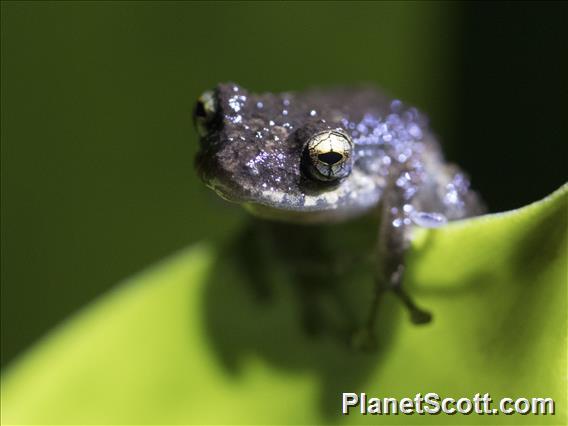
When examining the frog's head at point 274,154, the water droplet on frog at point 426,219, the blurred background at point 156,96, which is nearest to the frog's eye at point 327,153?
the frog's head at point 274,154

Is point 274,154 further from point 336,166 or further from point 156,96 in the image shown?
point 156,96

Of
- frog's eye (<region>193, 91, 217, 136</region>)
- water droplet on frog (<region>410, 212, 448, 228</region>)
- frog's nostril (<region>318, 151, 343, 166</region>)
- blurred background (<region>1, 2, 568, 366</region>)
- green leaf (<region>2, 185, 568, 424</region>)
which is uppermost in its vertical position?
blurred background (<region>1, 2, 568, 366</region>)

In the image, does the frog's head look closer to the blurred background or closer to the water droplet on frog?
the water droplet on frog

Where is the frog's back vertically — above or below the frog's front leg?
above

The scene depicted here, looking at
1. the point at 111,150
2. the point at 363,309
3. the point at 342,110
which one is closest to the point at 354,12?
the point at 342,110

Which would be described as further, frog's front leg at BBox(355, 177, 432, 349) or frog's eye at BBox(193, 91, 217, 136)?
frog's eye at BBox(193, 91, 217, 136)

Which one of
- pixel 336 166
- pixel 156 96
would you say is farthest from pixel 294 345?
pixel 156 96

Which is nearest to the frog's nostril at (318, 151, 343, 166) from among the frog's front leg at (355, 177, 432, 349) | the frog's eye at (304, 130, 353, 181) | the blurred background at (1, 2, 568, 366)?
the frog's eye at (304, 130, 353, 181)

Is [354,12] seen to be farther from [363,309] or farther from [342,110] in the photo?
[363,309]

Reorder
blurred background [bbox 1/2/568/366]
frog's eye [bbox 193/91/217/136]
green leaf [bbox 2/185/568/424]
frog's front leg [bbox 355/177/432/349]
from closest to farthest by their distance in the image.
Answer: green leaf [bbox 2/185/568/424], frog's front leg [bbox 355/177/432/349], frog's eye [bbox 193/91/217/136], blurred background [bbox 1/2/568/366]
